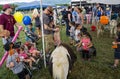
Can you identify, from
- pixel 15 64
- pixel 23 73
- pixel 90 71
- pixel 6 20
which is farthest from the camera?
pixel 90 71

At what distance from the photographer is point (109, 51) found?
841 centimetres

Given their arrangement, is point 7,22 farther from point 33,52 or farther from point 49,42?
point 49,42

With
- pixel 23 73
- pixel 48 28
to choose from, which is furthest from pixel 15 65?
pixel 48 28

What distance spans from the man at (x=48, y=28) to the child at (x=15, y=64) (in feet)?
5.94

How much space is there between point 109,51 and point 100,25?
3136 millimetres

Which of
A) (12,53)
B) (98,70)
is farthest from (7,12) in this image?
(98,70)

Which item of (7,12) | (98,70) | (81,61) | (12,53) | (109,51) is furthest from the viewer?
(109,51)

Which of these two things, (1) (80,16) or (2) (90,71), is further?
(1) (80,16)

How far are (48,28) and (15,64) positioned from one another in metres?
2.00

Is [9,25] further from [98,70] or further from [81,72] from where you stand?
[98,70]

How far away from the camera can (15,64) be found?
15.5 ft

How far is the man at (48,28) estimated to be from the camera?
6410 millimetres

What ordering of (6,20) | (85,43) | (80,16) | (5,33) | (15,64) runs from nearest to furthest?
(15,64) < (5,33) < (6,20) < (85,43) < (80,16)

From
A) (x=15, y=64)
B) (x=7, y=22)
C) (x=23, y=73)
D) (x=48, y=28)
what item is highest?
(x=7, y=22)
